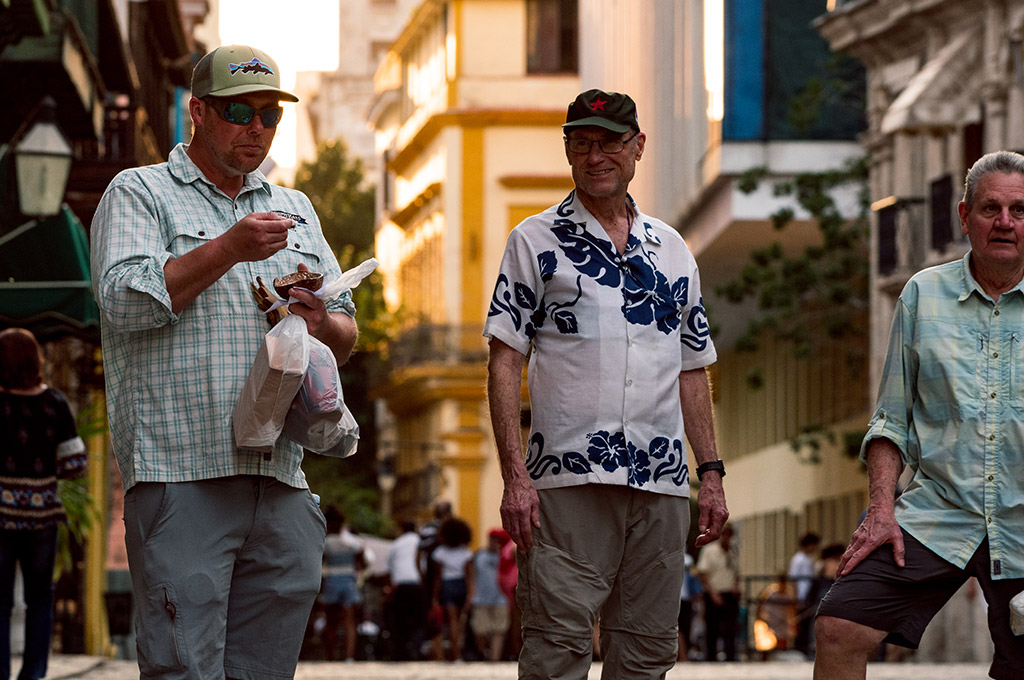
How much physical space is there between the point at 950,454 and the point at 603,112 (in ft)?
4.90

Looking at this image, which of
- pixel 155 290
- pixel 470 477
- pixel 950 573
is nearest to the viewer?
pixel 155 290

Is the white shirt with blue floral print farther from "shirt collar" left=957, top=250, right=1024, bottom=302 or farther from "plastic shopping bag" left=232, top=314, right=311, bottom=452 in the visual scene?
"plastic shopping bag" left=232, top=314, right=311, bottom=452

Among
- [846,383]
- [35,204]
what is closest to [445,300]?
[846,383]

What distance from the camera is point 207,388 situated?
6.20 metres

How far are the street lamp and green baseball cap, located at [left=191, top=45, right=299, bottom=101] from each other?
10756 mm

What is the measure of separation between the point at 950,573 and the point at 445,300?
58.7 m

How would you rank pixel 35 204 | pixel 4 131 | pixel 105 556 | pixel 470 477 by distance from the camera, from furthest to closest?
1. pixel 470 477
2. pixel 105 556
3. pixel 4 131
4. pixel 35 204

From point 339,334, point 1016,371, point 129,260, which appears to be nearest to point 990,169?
point 1016,371

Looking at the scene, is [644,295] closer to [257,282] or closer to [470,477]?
[257,282]

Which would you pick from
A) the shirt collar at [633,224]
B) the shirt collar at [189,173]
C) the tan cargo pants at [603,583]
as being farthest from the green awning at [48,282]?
the shirt collar at [189,173]

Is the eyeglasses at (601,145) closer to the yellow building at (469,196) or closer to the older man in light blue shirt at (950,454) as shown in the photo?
the older man in light blue shirt at (950,454)

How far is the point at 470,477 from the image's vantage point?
63625 millimetres

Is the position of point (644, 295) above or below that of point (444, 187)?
below

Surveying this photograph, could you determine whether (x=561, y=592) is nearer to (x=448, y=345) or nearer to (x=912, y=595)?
(x=912, y=595)
